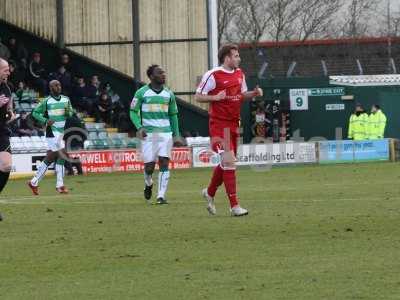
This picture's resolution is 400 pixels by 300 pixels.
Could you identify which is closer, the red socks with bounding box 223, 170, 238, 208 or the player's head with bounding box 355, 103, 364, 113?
the red socks with bounding box 223, 170, 238, 208

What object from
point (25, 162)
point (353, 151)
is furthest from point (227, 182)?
point (353, 151)

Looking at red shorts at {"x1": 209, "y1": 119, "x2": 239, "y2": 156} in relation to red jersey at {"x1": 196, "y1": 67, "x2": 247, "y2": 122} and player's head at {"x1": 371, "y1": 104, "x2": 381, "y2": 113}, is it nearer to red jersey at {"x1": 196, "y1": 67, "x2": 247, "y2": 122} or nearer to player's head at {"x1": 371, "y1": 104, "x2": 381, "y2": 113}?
red jersey at {"x1": 196, "y1": 67, "x2": 247, "y2": 122}

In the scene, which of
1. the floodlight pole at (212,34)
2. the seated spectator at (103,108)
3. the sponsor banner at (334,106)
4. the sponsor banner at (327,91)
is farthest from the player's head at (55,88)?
the sponsor banner at (334,106)

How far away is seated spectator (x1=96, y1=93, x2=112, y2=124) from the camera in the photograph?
42969 millimetres

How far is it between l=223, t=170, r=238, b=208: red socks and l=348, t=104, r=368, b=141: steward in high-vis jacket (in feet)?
91.1

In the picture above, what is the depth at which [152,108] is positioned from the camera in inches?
803

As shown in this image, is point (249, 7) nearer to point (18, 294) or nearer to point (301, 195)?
point (301, 195)

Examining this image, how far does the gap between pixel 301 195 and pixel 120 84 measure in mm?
25273

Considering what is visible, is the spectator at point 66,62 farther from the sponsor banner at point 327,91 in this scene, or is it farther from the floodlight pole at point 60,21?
the sponsor banner at point 327,91

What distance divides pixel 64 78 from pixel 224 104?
84.0 ft

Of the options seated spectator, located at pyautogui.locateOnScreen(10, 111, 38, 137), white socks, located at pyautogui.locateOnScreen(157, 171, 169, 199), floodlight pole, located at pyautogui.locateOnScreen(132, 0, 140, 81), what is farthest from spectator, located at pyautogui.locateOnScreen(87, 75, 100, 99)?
white socks, located at pyautogui.locateOnScreen(157, 171, 169, 199)

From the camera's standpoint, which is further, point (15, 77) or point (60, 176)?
point (15, 77)

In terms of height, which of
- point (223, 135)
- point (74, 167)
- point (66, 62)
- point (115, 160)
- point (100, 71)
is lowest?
point (74, 167)

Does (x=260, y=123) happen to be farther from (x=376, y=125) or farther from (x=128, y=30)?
(x=128, y=30)
